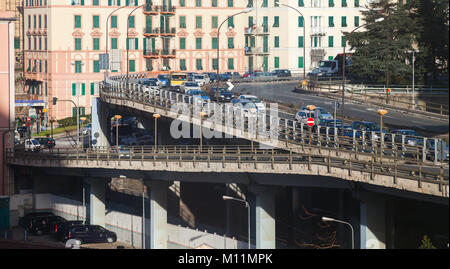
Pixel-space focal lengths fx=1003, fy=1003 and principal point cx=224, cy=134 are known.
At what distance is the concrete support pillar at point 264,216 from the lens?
70.7m

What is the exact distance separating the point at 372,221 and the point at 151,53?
81.4m

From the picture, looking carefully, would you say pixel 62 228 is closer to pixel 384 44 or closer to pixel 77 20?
pixel 384 44

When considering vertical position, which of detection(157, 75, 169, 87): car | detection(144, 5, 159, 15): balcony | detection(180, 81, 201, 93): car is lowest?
detection(180, 81, 201, 93): car

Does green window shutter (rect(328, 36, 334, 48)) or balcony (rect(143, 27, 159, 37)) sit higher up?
balcony (rect(143, 27, 159, 37))

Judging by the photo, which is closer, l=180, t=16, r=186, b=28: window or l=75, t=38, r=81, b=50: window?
l=75, t=38, r=81, b=50: window

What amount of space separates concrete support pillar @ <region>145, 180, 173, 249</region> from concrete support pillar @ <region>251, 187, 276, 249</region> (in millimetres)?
11510

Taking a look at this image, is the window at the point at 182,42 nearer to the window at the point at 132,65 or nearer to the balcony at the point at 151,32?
the balcony at the point at 151,32

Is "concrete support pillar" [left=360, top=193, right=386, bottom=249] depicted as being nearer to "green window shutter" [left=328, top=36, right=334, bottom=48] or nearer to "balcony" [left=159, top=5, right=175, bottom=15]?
"green window shutter" [left=328, top=36, right=334, bottom=48]

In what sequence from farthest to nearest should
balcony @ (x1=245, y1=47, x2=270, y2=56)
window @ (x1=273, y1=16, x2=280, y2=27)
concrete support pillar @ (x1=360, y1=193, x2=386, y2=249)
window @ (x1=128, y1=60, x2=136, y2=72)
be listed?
window @ (x1=128, y1=60, x2=136, y2=72) < balcony @ (x1=245, y1=47, x2=270, y2=56) < window @ (x1=273, y1=16, x2=280, y2=27) < concrete support pillar @ (x1=360, y1=193, x2=386, y2=249)

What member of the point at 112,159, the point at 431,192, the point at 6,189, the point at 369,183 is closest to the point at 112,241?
the point at 112,159

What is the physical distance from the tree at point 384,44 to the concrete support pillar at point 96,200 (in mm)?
34288

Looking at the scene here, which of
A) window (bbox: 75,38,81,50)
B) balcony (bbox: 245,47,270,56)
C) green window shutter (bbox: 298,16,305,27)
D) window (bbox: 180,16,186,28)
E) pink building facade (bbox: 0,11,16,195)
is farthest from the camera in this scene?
window (bbox: 180,16,186,28)

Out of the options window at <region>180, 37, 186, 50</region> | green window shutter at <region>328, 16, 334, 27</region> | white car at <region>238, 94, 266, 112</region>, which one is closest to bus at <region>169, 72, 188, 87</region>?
green window shutter at <region>328, 16, 334, 27</region>

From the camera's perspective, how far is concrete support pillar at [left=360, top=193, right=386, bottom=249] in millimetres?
60250
